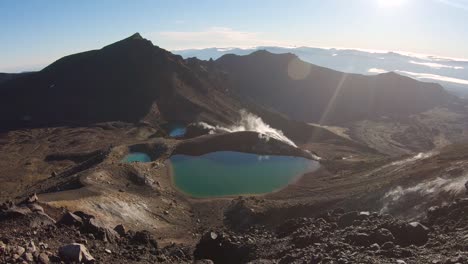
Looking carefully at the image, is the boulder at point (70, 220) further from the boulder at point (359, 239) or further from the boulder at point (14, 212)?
the boulder at point (359, 239)

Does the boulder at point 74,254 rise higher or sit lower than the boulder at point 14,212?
lower

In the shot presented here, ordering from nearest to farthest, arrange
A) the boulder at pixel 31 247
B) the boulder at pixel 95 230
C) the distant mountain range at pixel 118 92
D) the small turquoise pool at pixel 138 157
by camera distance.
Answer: the boulder at pixel 31 247, the boulder at pixel 95 230, the small turquoise pool at pixel 138 157, the distant mountain range at pixel 118 92

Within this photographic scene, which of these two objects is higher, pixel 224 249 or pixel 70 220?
pixel 70 220

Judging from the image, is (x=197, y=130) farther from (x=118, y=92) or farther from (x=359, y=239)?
(x=359, y=239)

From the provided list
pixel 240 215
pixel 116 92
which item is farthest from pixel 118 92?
pixel 240 215

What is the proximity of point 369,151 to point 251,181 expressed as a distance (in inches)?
3849

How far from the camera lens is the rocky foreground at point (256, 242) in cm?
1980

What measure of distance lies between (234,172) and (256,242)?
3473 centimetres

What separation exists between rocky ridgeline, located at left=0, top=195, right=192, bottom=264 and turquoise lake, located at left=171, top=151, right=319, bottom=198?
29654 millimetres

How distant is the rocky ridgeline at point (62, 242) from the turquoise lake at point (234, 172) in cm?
2965

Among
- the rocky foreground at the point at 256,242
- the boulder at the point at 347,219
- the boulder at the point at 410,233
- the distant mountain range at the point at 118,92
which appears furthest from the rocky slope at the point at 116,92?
the boulder at the point at 410,233

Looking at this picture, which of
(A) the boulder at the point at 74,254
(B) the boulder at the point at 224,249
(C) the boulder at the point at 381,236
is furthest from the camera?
Answer: (B) the boulder at the point at 224,249

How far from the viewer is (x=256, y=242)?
30281 millimetres

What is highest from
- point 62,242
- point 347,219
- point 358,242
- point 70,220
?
point 70,220
